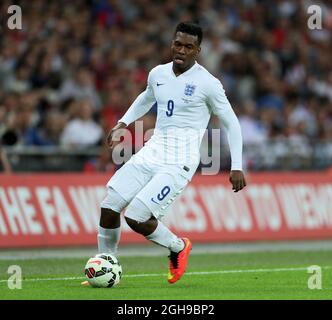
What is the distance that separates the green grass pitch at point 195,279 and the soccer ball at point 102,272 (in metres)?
0.12

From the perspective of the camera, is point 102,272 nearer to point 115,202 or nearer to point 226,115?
point 115,202

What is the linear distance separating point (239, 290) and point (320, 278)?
5.66ft

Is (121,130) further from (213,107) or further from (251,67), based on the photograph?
(251,67)

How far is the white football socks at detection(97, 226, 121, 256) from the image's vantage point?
38.9 ft

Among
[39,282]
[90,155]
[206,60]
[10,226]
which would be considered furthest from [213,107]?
[206,60]

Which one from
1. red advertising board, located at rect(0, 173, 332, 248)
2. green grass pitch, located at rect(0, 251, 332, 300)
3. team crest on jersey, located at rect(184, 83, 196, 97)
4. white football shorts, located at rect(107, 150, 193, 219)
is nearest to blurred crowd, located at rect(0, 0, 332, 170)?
red advertising board, located at rect(0, 173, 332, 248)

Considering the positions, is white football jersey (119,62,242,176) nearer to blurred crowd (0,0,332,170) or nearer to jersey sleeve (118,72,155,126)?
jersey sleeve (118,72,155,126)

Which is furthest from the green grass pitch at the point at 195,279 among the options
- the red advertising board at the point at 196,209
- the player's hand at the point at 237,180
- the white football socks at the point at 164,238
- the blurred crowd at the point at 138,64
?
the blurred crowd at the point at 138,64


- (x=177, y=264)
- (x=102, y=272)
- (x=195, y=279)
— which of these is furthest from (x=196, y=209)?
(x=102, y=272)

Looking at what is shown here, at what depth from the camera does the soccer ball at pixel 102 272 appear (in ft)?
38.0

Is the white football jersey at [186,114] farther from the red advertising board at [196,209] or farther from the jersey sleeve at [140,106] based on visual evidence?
the red advertising board at [196,209]

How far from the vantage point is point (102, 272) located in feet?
38.0

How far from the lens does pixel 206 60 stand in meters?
24.2

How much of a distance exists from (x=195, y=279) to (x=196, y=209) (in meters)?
6.56
